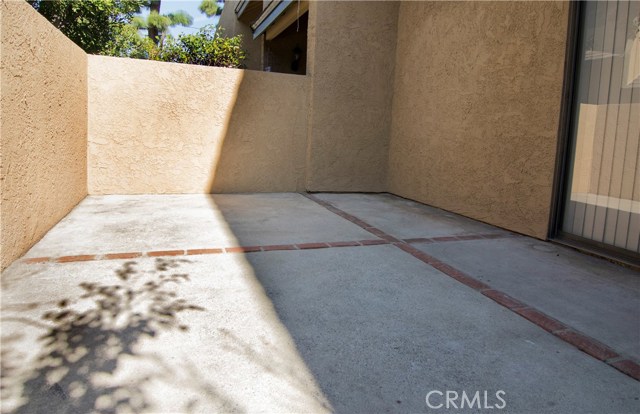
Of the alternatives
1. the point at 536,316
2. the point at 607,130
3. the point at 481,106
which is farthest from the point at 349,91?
the point at 536,316

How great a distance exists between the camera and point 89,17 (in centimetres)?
1328

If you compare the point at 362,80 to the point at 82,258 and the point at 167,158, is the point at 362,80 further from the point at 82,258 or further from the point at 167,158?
the point at 82,258

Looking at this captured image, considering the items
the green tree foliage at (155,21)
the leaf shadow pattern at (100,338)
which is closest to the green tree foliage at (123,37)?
the green tree foliage at (155,21)

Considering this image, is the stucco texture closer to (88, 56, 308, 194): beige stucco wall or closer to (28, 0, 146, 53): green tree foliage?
(88, 56, 308, 194): beige stucco wall

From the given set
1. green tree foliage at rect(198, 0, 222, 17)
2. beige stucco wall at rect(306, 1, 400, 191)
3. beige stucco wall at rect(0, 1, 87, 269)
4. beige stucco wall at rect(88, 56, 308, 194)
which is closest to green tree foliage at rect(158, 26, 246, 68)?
beige stucco wall at rect(88, 56, 308, 194)

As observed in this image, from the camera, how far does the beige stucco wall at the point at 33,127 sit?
3543 millimetres

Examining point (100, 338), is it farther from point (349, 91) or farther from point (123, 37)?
point (123, 37)

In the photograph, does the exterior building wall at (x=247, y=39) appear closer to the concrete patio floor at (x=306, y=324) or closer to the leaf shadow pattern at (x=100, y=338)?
the concrete patio floor at (x=306, y=324)

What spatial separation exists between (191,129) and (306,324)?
222 inches

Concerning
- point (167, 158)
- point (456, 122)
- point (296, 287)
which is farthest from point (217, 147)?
point (296, 287)

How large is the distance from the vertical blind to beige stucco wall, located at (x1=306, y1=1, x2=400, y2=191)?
3951 millimetres

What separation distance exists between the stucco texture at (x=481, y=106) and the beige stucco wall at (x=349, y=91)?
1.02 ft

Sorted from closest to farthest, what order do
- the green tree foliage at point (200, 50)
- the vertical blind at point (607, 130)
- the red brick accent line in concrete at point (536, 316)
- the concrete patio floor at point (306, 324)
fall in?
the concrete patio floor at point (306, 324) < the red brick accent line in concrete at point (536, 316) < the vertical blind at point (607, 130) < the green tree foliage at point (200, 50)

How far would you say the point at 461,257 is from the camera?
4.51 metres
